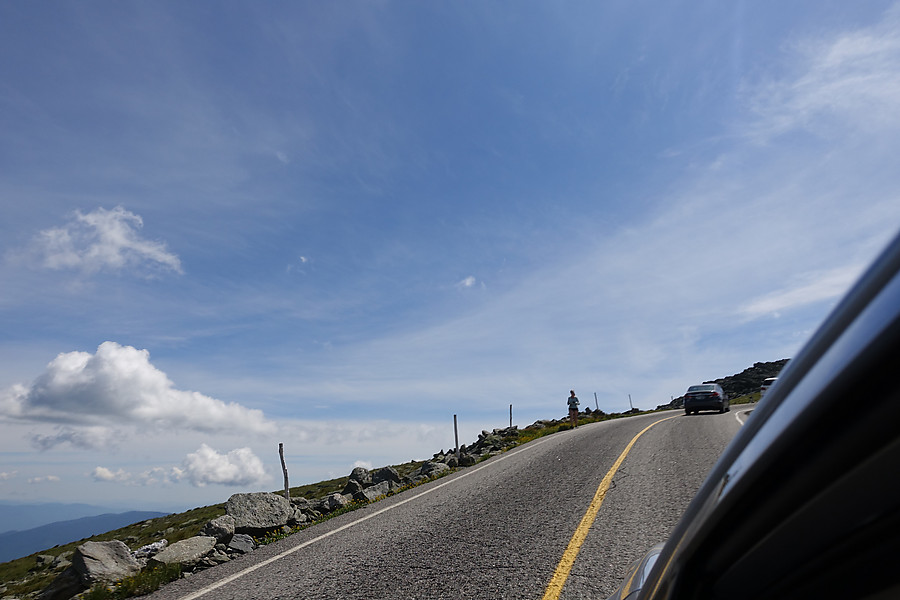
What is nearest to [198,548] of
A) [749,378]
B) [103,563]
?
[103,563]

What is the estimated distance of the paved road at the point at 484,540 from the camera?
5094 mm

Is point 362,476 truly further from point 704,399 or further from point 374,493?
point 704,399

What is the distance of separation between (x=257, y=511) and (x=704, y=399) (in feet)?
69.6

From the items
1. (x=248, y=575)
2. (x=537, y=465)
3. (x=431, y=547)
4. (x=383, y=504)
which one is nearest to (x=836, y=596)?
(x=431, y=547)

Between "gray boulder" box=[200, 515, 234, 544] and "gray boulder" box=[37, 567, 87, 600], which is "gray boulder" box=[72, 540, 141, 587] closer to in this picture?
"gray boulder" box=[37, 567, 87, 600]

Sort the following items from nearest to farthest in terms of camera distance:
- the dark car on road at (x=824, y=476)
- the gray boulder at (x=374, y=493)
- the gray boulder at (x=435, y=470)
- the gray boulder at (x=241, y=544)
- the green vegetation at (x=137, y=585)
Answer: the dark car on road at (x=824, y=476) → the green vegetation at (x=137, y=585) → the gray boulder at (x=241, y=544) → the gray boulder at (x=374, y=493) → the gray boulder at (x=435, y=470)

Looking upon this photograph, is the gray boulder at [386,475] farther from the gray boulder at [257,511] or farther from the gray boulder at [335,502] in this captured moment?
the gray boulder at [257,511]

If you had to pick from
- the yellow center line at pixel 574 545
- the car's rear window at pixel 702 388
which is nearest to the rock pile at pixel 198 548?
the yellow center line at pixel 574 545

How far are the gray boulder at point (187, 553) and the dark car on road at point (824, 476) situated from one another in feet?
31.6

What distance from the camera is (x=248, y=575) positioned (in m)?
6.86

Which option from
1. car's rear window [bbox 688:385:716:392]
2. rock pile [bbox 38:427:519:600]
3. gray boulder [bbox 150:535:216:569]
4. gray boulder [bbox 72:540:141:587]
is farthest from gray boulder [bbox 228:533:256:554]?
car's rear window [bbox 688:385:716:392]

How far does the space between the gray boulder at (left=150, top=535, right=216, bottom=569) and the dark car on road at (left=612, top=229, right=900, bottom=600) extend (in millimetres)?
9623

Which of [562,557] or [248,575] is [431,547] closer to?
[562,557]

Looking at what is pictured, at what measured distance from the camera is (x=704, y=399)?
76.9ft
